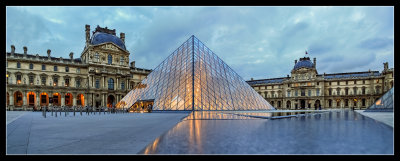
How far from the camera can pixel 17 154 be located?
287 centimetres

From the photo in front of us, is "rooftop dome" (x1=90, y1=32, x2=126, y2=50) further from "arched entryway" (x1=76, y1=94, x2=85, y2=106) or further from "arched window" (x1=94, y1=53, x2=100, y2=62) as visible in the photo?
"arched entryway" (x1=76, y1=94, x2=85, y2=106)

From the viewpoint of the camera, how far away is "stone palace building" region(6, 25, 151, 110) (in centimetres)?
3544

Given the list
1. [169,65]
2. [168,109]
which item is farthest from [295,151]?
[169,65]

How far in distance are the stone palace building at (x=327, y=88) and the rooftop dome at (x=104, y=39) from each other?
43.6 metres

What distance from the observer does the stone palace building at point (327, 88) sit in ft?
164

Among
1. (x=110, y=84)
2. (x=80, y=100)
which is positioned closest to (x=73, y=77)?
(x=80, y=100)

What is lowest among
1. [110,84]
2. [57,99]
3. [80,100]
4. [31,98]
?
[80,100]

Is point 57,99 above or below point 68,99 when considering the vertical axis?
above

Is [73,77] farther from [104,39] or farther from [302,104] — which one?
[302,104]

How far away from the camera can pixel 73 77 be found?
40281 mm

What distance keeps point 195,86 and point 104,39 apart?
111ft

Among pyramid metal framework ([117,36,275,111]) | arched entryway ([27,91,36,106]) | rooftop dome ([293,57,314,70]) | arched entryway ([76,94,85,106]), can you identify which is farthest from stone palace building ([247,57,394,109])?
arched entryway ([27,91,36,106])

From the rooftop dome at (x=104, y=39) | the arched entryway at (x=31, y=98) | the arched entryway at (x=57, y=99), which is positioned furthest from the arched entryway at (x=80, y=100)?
the rooftop dome at (x=104, y=39)

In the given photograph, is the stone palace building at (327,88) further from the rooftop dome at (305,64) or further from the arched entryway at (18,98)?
the arched entryway at (18,98)
